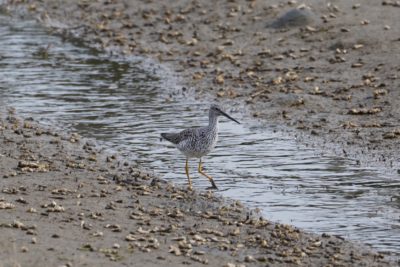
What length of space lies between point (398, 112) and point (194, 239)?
6989 millimetres

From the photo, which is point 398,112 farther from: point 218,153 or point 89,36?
point 89,36

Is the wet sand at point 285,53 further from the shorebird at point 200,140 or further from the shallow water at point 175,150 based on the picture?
the shorebird at point 200,140

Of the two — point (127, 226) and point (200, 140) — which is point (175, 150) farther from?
point (127, 226)

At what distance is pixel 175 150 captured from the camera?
1595 centimetres

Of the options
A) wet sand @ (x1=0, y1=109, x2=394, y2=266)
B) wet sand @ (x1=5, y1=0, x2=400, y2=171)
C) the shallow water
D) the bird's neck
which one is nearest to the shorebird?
the bird's neck

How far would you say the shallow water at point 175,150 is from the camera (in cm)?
1253

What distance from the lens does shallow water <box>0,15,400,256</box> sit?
12530mm

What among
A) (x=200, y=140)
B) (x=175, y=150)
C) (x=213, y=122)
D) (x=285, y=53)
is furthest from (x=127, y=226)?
(x=285, y=53)

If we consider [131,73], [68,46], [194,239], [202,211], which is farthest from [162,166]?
[68,46]

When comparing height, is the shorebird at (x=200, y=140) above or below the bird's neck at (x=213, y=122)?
below

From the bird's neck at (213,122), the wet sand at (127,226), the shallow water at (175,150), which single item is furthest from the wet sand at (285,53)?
the wet sand at (127,226)

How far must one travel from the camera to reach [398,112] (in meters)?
16.9

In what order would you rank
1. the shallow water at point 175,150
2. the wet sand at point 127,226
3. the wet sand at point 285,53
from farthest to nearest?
1. the wet sand at point 285,53
2. the shallow water at point 175,150
3. the wet sand at point 127,226

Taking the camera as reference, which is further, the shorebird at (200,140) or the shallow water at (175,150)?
the shorebird at (200,140)
